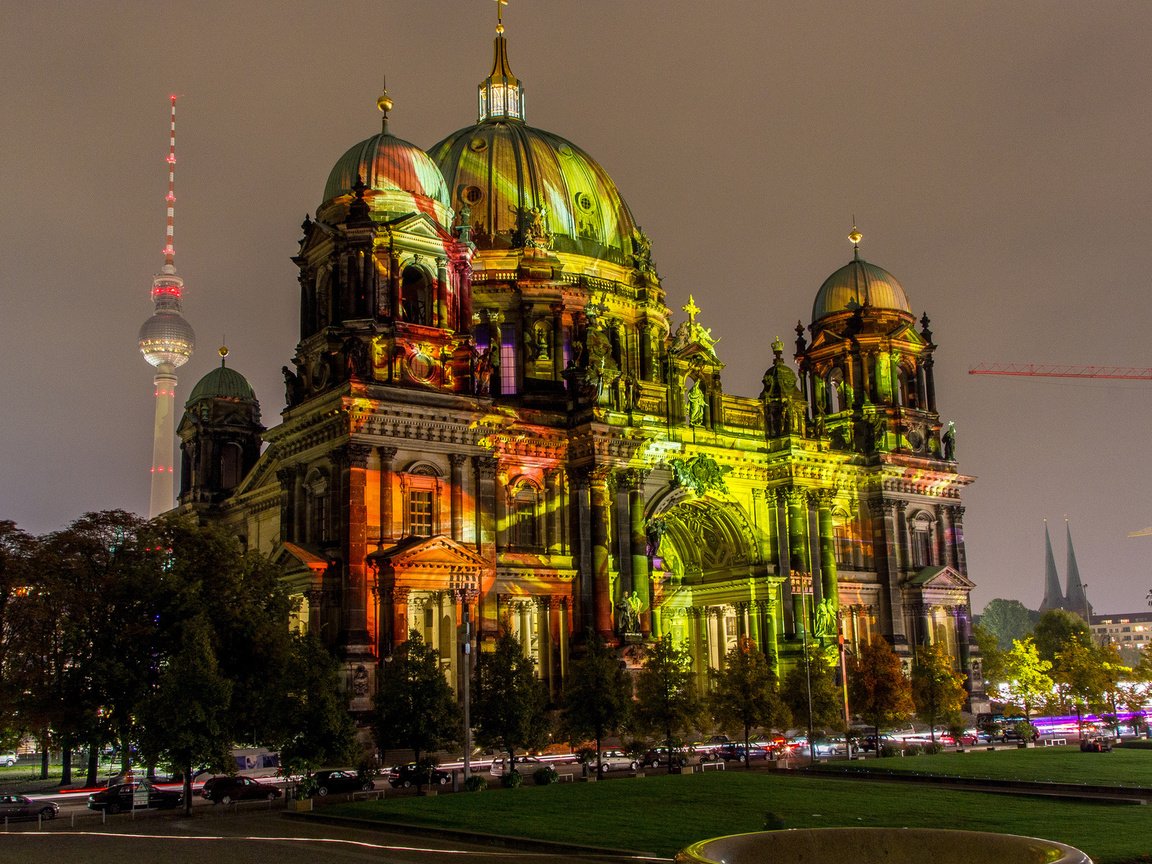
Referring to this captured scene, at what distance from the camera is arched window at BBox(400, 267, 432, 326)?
7179cm

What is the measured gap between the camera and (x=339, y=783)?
53844 millimetres

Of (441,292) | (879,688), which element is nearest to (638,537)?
(879,688)

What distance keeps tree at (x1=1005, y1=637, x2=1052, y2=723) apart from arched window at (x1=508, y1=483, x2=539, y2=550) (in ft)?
139

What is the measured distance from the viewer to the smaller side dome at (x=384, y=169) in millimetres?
72438

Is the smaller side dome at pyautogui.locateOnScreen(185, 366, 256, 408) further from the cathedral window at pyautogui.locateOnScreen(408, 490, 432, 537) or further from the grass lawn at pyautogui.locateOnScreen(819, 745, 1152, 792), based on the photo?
the grass lawn at pyautogui.locateOnScreen(819, 745, 1152, 792)

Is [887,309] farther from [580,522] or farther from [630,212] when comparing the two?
[580,522]

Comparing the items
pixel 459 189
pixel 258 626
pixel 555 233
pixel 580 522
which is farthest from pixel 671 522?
pixel 258 626

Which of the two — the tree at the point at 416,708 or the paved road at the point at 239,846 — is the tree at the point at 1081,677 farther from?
the paved road at the point at 239,846

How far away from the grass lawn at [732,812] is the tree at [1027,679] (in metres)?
51.9

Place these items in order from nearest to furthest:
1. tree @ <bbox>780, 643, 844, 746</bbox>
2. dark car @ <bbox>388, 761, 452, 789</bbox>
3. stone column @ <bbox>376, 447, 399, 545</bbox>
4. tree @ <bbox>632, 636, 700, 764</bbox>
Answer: dark car @ <bbox>388, 761, 452, 789</bbox> < tree @ <bbox>632, 636, 700, 764</bbox> < stone column @ <bbox>376, 447, 399, 545</bbox> < tree @ <bbox>780, 643, 844, 746</bbox>

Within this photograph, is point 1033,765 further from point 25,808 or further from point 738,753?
point 25,808

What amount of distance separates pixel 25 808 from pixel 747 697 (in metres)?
35.5

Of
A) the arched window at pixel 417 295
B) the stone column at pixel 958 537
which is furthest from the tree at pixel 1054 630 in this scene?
the arched window at pixel 417 295

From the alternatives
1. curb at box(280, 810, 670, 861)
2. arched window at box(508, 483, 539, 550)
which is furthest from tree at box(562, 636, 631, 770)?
curb at box(280, 810, 670, 861)
